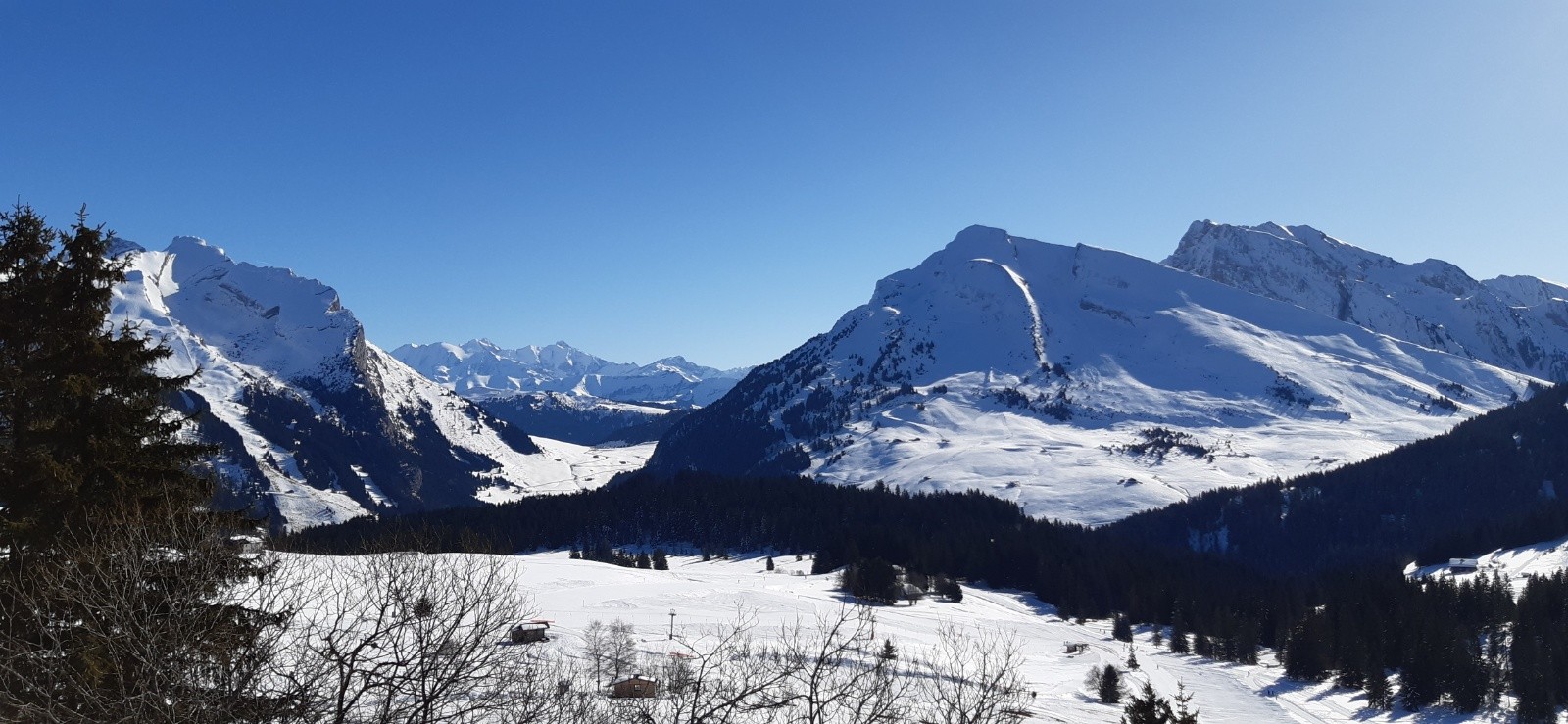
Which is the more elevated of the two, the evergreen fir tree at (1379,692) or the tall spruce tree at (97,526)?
the tall spruce tree at (97,526)

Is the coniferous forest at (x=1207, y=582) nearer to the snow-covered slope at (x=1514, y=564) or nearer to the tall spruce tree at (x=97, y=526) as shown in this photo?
the snow-covered slope at (x=1514, y=564)

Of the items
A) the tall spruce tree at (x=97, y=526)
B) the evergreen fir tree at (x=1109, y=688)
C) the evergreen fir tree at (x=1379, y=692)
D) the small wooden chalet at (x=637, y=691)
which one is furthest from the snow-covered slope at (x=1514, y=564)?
the tall spruce tree at (x=97, y=526)

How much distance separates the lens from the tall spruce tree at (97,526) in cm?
1357

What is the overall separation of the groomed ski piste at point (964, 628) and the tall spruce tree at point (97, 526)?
51006 mm

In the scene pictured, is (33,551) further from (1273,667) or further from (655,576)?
(1273,667)

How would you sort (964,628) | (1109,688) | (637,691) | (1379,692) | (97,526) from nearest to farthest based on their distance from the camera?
(97,526) < (637,691) < (1109,688) < (964,628) < (1379,692)

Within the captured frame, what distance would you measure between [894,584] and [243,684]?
125845 millimetres

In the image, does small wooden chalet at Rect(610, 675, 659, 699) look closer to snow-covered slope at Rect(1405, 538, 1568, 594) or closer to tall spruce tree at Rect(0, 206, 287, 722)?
tall spruce tree at Rect(0, 206, 287, 722)

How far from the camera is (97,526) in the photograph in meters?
18.3

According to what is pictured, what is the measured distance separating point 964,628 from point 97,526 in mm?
86526

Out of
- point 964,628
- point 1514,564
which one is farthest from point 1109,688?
point 1514,564

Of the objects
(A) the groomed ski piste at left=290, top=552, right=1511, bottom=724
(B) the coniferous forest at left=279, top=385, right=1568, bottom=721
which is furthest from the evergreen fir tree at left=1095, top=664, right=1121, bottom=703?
(B) the coniferous forest at left=279, top=385, right=1568, bottom=721

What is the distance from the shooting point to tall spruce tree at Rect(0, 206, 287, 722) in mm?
13570

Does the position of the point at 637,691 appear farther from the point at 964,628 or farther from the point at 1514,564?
the point at 1514,564
